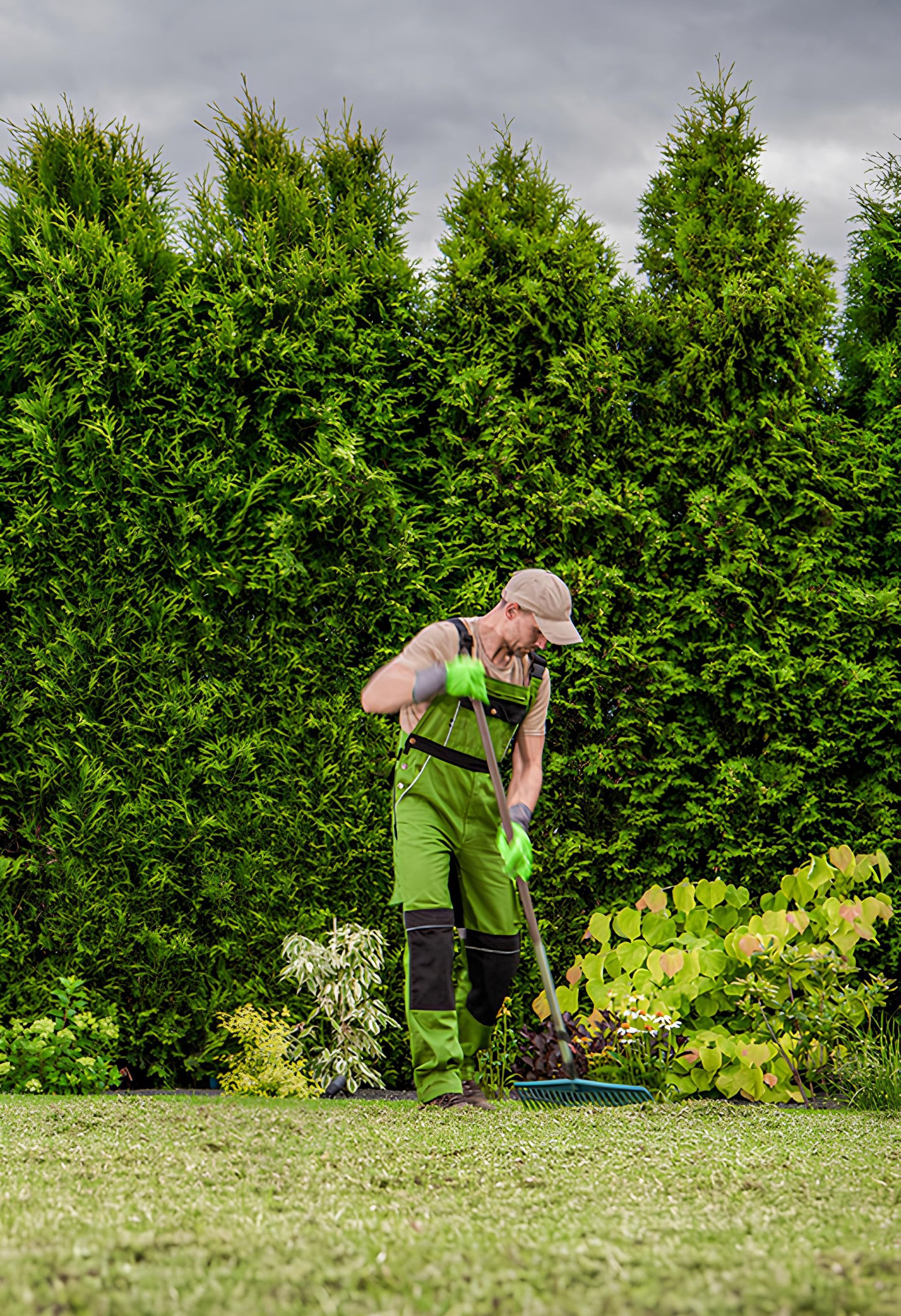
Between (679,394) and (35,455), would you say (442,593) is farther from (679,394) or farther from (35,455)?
(35,455)

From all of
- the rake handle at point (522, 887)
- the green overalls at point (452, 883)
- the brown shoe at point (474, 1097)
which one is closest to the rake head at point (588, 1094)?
the rake handle at point (522, 887)

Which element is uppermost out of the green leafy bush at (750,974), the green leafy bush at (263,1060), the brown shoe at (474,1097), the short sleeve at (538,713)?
the short sleeve at (538,713)

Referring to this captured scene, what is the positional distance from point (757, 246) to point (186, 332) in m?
3.12

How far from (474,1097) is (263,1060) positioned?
48.5 inches

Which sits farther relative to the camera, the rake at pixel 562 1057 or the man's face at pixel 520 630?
the man's face at pixel 520 630

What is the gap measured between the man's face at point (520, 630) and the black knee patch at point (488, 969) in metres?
1.17

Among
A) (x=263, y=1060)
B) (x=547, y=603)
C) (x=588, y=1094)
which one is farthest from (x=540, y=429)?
(x=263, y=1060)

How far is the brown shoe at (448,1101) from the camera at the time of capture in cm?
362

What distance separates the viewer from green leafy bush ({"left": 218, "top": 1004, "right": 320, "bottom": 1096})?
14.3 feet

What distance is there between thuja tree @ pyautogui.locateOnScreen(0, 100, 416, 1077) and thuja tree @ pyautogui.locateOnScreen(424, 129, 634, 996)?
0.43 meters

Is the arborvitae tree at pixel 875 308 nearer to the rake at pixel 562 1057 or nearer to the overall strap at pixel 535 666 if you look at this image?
the overall strap at pixel 535 666

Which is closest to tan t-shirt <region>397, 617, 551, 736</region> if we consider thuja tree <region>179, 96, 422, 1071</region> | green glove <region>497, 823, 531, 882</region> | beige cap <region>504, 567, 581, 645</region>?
beige cap <region>504, 567, 581, 645</region>

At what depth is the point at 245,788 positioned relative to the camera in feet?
16.5

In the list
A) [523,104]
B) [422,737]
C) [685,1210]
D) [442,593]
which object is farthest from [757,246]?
[685,1210]
